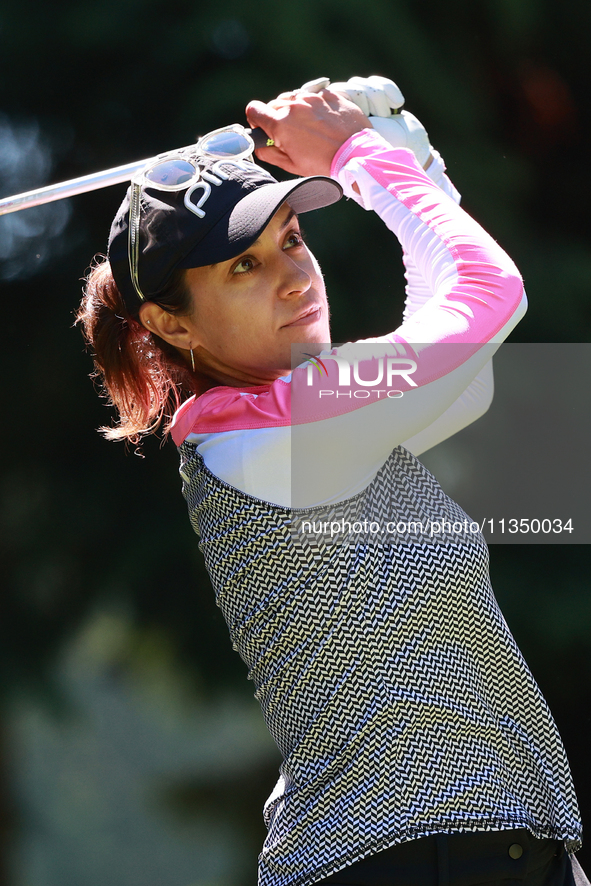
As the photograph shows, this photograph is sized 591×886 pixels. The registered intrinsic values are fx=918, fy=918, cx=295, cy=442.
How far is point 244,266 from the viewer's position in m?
1.13

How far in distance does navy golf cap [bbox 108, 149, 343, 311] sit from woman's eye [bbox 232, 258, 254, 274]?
0.15 ft

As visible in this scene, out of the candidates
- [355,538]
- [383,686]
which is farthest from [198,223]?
[383,686]

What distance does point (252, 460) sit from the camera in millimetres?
1023

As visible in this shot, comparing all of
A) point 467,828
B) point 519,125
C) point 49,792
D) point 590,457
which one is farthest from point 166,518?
point 467,828

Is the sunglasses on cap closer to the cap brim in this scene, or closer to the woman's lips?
the cap brim

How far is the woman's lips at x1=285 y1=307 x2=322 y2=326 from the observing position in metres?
1.15

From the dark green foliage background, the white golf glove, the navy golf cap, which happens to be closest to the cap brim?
the navy golf cap

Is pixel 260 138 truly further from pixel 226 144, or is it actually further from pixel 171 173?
pixel 171 173

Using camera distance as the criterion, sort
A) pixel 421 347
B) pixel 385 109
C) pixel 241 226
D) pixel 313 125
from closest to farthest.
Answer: pixel 421 347 → pixel 241 226 → pixel 313 125 → pixel 385 109

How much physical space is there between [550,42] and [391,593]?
1.92m

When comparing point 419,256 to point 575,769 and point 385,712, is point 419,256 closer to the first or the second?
point 385,712

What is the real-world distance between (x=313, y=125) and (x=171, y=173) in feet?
0.70

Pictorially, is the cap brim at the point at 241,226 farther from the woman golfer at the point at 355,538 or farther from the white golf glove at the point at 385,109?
the white golf glove at the point at 385,109

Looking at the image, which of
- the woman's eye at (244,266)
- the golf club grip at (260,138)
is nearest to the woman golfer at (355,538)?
the woman's eye at (244,266)
